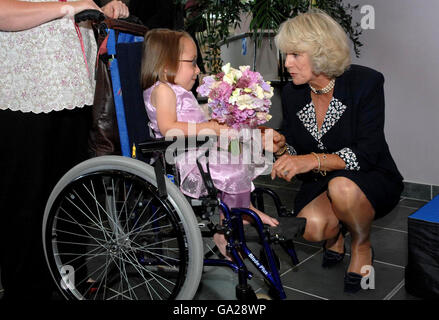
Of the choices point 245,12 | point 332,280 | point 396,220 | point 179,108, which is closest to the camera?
point 179,108

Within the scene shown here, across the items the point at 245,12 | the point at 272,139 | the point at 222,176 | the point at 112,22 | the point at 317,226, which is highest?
the point at 245,12

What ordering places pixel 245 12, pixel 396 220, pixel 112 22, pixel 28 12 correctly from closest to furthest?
pixel 28 12 < pixel 112 22 < pixel 396 220 < pixel 245 12

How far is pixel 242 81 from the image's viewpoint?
1.59m

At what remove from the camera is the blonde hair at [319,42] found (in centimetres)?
182

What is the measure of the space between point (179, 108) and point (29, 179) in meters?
0.65

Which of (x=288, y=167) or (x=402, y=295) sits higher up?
(x=288, y=167)

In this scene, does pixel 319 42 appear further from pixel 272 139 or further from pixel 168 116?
pixel 168 116

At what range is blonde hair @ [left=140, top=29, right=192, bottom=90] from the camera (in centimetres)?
175

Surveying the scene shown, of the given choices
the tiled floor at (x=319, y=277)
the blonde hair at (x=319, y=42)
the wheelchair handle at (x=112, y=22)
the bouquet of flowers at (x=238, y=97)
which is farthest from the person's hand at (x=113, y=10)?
the tiled floor at (x=319, y=277)

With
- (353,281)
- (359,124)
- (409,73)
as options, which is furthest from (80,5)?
(409,73)

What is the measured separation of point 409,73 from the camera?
126 inches

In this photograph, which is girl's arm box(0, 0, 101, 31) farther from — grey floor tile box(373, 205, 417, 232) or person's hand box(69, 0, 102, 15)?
grey floor tile box(373, 205, 417, 232)
